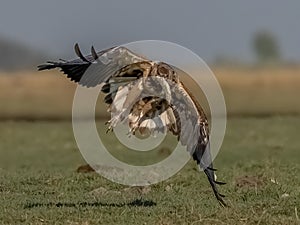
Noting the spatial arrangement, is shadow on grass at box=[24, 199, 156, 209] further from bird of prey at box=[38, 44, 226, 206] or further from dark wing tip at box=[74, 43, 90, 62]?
dark wing tip at box=[74, 43, 90, 62]

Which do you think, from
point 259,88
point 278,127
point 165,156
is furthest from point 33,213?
point 259,88

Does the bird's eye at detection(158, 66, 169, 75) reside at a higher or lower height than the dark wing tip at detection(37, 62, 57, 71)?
higher

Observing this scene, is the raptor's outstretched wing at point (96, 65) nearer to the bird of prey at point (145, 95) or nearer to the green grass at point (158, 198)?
the bird of prey at point (145, 95)

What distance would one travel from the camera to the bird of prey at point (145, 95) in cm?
869

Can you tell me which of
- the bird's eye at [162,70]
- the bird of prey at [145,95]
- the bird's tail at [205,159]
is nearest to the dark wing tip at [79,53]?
the bird of prey at [145,95]

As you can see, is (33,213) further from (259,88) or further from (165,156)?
(259,88)

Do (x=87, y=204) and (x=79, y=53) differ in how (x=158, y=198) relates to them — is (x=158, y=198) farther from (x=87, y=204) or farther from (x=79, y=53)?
(x=79, y=53)

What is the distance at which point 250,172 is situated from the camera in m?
12.7

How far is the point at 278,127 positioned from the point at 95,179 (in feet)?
39.4

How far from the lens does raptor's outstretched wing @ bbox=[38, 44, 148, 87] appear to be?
28.3ft

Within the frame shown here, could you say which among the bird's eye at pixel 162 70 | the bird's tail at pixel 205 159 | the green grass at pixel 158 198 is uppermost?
the bird's eye at pixel 162 70

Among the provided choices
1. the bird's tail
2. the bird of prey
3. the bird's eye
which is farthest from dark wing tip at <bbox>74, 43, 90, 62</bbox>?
the bird's tail

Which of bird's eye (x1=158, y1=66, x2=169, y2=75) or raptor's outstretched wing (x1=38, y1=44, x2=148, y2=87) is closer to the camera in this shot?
raptor's outstretched wing (x1=38, y1=44, x2=148, y2=87)

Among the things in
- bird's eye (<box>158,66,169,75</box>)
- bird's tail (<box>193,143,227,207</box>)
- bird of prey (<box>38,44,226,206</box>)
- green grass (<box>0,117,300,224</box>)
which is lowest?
green grass (<box>0,117,300,224</box>)
